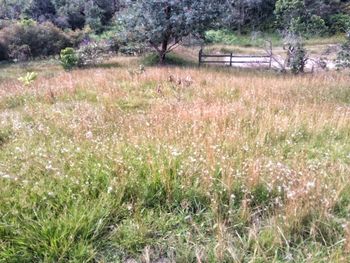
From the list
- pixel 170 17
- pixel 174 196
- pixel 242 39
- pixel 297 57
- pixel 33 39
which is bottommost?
pixel 242 39

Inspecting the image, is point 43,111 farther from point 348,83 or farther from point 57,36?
point 57,36

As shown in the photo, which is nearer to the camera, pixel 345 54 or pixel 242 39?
pixel 345 54

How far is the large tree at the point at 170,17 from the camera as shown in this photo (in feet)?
49.4

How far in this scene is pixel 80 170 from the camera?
9.80ft

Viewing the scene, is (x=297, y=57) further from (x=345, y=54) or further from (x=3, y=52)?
(x=3, y=52)

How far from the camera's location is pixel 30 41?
2219cm

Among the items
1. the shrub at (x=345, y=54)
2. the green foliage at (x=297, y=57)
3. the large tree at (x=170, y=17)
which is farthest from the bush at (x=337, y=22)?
the shrub at (x=345, y=54)

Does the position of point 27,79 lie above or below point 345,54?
below

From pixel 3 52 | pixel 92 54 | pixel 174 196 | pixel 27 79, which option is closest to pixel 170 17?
pixel 92 54

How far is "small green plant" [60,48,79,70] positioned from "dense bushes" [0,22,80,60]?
5926 mm

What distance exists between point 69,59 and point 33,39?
24.5 feet

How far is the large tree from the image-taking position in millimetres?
15047

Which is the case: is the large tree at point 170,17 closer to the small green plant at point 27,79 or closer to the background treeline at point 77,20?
the background treeline at point 77,20

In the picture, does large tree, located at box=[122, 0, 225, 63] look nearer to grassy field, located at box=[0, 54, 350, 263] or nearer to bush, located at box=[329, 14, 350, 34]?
grassy field, located at box=[0, 54, 350, 263]
